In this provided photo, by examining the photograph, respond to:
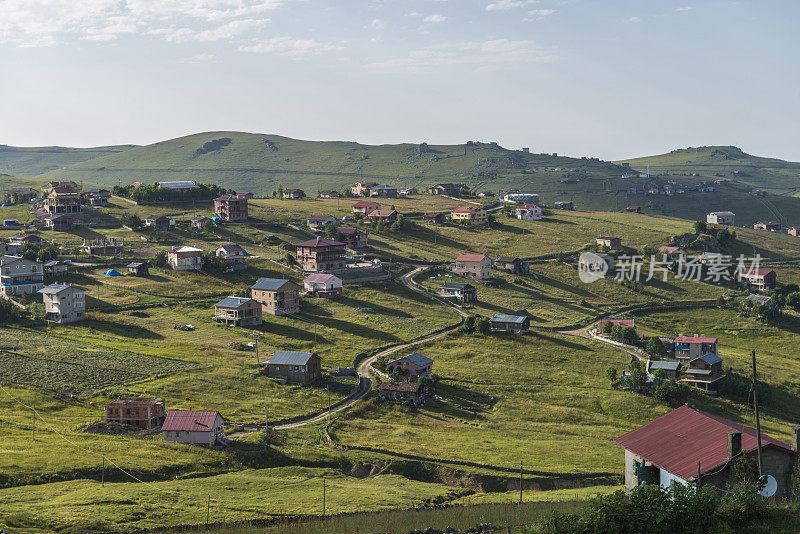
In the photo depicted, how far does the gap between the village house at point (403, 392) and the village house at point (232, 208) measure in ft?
304

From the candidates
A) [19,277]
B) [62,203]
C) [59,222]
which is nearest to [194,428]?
[19,277]

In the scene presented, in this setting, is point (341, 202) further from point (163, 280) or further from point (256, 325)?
point (256, 325)

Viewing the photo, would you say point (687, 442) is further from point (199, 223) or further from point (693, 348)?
point (199, 223)

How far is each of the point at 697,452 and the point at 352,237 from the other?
113 m

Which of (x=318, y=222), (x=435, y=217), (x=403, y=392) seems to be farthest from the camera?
(x=435, y=217)

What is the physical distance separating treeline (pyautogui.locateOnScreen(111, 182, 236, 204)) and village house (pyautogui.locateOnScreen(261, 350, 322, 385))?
337 feet

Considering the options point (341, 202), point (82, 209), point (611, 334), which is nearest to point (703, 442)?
point (611, 334)

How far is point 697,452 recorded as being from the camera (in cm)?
3822

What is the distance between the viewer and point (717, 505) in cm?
2962

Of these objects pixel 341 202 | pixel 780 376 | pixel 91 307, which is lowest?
pixel 780 376

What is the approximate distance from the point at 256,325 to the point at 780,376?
6784cm

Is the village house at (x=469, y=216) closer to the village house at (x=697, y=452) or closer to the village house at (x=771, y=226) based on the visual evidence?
the village house at (x=771, y=226)

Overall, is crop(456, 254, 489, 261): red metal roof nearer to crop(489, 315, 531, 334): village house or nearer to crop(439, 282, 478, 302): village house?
crop(439, 282, 478, 302): village house

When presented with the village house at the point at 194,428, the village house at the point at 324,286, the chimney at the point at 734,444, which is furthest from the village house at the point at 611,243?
the chimney at the point at 734,444
